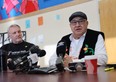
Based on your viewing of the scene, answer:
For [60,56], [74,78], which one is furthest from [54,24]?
[74,78]

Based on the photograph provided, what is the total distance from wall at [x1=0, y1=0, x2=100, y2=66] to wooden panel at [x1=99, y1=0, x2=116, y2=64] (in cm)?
10

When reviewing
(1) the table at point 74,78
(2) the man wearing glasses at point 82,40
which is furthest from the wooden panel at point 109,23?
(1) the table at point 74,78

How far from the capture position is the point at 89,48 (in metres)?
2.12

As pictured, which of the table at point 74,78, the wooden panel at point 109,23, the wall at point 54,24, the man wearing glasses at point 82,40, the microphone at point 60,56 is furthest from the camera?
the wall at point 54,24

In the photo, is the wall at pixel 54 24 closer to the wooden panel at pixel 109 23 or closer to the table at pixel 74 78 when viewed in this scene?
the wooden panel at pixel 109 23

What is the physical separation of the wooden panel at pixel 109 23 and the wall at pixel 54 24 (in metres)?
0.10

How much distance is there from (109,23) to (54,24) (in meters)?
1.07

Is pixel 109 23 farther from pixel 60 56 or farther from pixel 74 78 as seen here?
pixel 74 78

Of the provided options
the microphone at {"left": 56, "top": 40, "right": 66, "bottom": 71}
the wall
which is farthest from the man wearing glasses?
the wall

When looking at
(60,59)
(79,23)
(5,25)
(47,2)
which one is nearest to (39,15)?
(47,2)

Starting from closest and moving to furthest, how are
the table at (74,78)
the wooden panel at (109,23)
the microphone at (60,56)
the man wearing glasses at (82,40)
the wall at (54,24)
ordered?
the table at (74,78)
the microphone at (60,56)
the man wearing glasses at (82,40)
the wooden panel at (109,23)
the wall at (54,24)

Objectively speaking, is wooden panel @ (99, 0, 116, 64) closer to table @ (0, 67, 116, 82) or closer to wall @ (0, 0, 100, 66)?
wall @ (0, 0, 100, 66)

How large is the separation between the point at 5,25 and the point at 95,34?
2939 millimetres

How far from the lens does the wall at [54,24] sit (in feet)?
10.6
